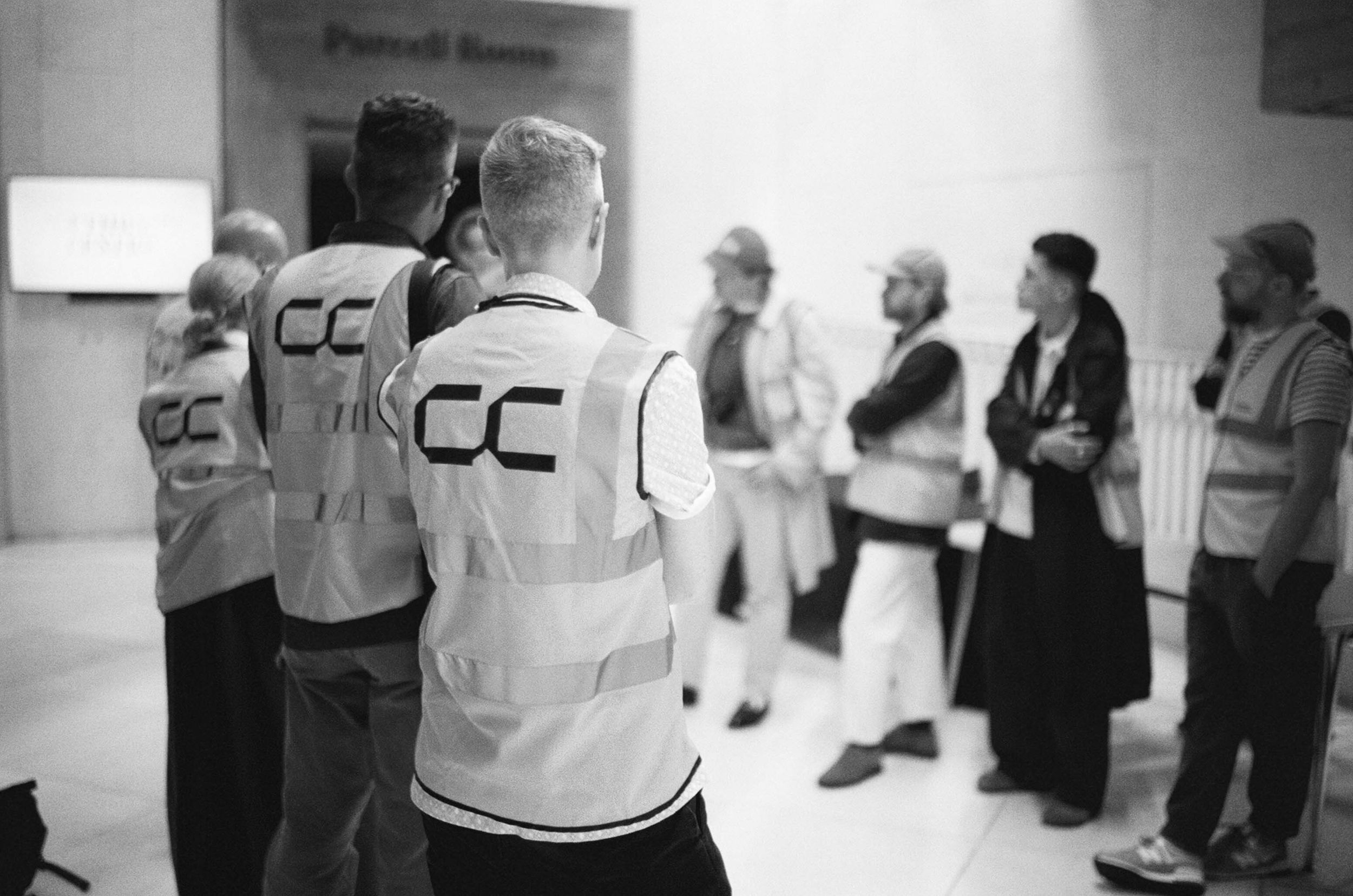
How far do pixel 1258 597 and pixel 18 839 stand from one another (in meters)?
2.91

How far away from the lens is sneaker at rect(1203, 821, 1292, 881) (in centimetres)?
316

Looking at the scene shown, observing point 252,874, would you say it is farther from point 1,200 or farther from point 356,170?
point 1,200

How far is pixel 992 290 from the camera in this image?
6.75m

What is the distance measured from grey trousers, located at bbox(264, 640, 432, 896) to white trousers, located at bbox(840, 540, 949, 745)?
1970mm

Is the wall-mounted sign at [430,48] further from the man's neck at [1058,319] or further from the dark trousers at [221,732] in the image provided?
the dark trousers at [221,732]

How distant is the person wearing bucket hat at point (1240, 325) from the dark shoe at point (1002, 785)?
1.25 metres

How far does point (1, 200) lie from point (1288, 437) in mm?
6371

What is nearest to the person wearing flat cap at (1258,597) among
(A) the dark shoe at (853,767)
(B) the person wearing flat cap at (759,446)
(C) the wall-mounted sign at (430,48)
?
(A) the dark shoe at (853,767)

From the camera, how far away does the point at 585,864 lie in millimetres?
1553

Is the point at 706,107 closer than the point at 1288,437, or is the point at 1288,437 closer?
the point at 1288,437

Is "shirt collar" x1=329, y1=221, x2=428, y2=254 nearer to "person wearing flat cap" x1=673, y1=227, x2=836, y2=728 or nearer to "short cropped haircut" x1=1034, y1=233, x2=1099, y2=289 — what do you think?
"short cropped haircut" x1=1034, y1=233, x2=1099, y2=289

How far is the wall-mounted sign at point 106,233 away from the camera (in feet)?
22.2

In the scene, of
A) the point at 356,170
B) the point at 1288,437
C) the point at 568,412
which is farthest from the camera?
the point at 1288,437

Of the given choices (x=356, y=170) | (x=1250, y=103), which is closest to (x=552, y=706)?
(x=356, y=170)
